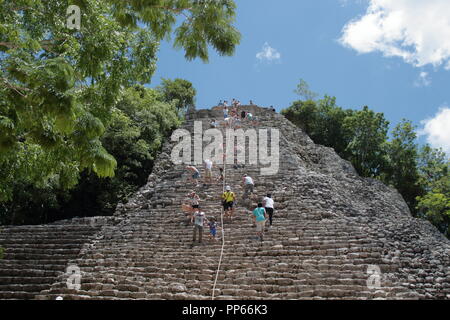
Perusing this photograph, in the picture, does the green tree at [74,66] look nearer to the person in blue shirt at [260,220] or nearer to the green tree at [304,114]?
the person in blue shirt at [260,220]

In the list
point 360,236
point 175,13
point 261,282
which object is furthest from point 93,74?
point 360,236

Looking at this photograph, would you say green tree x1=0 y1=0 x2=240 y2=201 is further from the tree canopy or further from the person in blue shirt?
the tree canopy

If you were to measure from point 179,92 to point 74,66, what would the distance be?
2758 cm

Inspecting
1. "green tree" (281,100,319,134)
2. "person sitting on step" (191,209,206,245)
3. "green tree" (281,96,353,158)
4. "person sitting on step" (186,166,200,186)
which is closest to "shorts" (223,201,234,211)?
"person sitting on step" (191,209,206,245)

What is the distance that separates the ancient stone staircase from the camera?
7.41 metres

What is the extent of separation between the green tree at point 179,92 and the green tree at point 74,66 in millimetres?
25392

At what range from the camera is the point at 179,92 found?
32438 mm

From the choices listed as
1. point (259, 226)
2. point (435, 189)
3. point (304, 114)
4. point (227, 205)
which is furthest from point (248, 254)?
point (304, 114)

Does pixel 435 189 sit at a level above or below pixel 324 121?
below

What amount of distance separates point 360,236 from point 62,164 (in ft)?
20.9

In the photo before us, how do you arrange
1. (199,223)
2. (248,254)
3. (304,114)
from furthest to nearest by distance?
(304,114)
(199,223)
(248,254)

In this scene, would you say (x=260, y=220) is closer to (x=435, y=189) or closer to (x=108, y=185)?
(x=108, y=185)

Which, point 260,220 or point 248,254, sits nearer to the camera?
point 248,254

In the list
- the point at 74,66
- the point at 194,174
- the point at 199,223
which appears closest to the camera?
the point at 74,66
